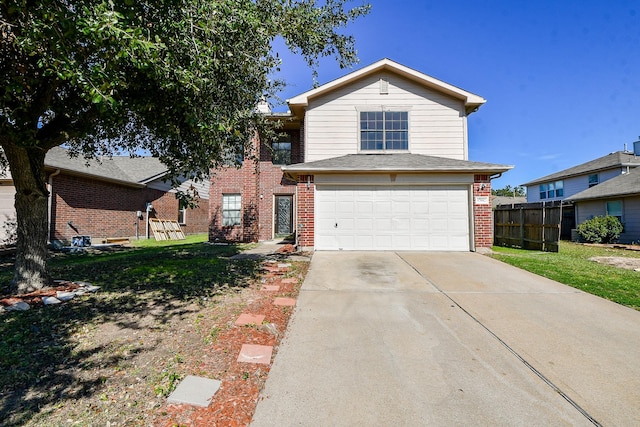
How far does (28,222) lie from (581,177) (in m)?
30.0

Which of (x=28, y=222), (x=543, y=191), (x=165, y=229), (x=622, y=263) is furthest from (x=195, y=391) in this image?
(x=543, y=191)

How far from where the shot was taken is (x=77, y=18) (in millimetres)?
3094

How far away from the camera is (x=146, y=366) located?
108 inches

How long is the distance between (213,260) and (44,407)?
20.2 feet

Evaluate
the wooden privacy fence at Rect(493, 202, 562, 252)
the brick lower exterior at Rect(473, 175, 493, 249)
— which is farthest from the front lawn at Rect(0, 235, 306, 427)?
the wooden privacy fence at Rect(493, 202, 562, 252)

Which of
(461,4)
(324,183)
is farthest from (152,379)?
(461,4)

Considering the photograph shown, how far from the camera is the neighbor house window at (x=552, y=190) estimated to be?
2395cm

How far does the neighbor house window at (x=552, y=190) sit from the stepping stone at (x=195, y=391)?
2960 centimetres

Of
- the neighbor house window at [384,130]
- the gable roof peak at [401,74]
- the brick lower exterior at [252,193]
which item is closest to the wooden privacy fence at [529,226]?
the gable roof peak at [401,74]

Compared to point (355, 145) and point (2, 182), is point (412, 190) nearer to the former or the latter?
point (355, 145)

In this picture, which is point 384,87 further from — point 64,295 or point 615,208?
point 615,208

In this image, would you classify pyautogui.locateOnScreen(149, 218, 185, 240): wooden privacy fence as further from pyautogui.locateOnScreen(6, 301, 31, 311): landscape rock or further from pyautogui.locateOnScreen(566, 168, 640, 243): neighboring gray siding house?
pyautogui.locateOnScreen(566, 168, 640, 243): neighboring gray siding house

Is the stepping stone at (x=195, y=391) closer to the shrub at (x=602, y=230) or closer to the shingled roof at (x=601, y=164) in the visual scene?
the shrub at (x=602, y=230)

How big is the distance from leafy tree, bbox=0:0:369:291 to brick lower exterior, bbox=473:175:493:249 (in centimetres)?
686
